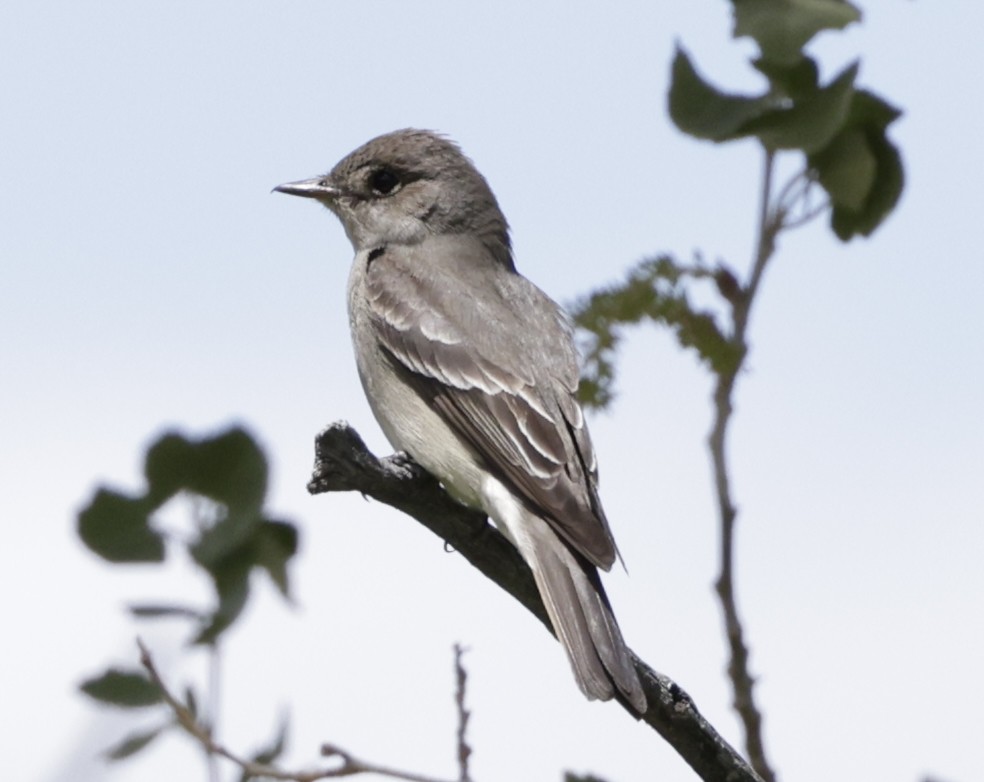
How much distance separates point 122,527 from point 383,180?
20.9 feet

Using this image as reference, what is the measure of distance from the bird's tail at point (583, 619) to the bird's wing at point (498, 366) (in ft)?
0.21

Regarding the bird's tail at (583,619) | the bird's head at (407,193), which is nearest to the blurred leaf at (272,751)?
the bird's tail at (583,619)

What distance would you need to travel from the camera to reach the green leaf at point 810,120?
4.24 feet

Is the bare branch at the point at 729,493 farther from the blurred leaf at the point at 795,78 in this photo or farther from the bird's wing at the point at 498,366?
the bird's wing at the point at 498,366

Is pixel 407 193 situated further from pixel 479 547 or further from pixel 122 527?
pixel 122 527

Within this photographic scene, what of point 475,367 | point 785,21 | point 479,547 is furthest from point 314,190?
point 785,21

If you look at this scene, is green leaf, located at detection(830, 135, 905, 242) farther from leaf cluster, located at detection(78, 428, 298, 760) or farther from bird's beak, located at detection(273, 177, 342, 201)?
bird's beak, located at detection(273, 177, 342, 201)

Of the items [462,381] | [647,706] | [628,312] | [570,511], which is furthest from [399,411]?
[628,312]

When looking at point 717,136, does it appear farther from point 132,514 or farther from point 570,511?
point 570,511

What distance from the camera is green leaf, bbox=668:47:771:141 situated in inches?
52.1

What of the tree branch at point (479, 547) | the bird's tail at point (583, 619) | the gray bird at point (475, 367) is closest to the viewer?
the tree branch at point (479, 547)

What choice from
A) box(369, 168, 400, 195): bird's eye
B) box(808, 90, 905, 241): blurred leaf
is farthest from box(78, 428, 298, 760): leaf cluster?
box(369, 168, 400, 195): bird's eye

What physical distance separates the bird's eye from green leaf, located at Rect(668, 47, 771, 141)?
5.91 meters

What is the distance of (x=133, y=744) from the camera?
1.07 meters
